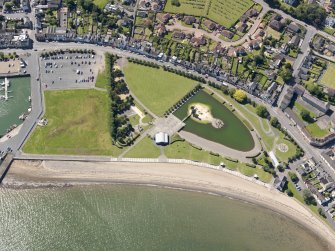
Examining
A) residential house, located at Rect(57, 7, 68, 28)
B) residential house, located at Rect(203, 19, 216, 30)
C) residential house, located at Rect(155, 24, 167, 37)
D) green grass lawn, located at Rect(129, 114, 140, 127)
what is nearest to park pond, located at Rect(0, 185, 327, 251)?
green grass lawn, located at Rect(129, 114, 140, 127)

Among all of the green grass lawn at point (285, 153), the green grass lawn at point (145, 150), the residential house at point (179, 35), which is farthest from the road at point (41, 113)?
the green grass lawn at point (145, 150)

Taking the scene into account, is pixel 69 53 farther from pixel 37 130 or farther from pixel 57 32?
pixel 37 130

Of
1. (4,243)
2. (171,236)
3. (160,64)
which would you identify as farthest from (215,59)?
(4,243)

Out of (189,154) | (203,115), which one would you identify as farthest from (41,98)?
(203,115)

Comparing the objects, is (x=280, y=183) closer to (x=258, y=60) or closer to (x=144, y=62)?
(x=258, y=60)

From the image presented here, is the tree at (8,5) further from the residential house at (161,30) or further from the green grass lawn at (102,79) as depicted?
the residential house at (161,30)

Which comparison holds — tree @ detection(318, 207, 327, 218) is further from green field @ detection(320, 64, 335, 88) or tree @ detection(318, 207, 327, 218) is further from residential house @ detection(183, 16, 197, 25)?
residential house @ detection(183, 16, 197, 25)

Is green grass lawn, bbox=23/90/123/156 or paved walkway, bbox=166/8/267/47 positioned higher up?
paved walkway, bbox=166/8/267/47
